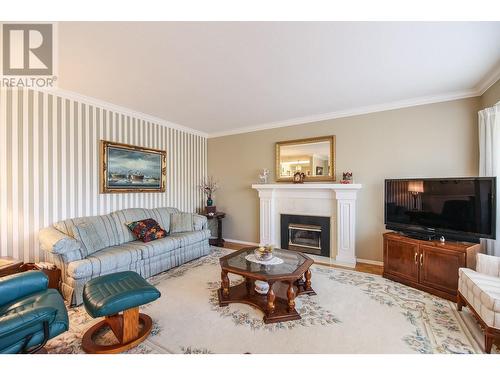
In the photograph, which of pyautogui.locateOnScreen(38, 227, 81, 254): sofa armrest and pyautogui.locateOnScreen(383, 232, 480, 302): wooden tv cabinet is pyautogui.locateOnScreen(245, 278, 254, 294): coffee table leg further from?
pyautogui.locateOnScreen(38, 227, 81, 254): sofa armrest

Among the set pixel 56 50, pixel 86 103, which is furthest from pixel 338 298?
pixel 86 103

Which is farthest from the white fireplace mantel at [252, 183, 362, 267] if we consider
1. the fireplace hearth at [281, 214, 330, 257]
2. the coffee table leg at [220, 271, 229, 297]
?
the coffee table leg at [220, 271, 229, 297]

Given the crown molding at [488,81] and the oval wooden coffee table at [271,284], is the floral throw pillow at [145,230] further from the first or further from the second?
the crown molding at [488,81]

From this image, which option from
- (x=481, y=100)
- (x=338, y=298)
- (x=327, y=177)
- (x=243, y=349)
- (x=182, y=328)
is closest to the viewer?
(x=243, y=349)

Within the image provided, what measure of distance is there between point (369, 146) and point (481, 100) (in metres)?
1.43

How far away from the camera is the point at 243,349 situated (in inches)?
70.6

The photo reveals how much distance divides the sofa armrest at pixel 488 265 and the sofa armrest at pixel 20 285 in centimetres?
415

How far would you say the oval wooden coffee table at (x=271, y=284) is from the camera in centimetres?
221

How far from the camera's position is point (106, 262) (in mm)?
2672

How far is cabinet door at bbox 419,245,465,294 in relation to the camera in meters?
2.50

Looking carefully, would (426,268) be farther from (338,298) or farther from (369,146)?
(369,146)

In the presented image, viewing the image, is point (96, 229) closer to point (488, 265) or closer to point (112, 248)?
point (112, 248)

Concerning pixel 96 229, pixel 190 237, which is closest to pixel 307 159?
pixel 190 237

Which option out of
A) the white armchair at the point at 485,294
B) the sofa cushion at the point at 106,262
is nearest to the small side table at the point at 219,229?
the sofa cushion at the point at 106,262
